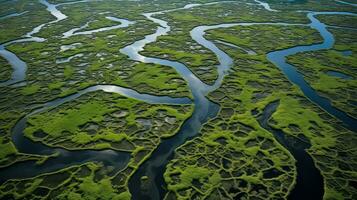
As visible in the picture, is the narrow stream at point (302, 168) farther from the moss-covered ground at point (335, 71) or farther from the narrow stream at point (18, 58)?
the narrow stream at point (18, 58)

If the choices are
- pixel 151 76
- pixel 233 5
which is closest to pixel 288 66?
pixel 151 76

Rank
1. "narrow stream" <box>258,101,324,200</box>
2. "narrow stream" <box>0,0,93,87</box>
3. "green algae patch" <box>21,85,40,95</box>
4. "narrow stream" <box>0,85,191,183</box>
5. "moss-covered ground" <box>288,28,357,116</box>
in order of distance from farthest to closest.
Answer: "narrow stream" <box>0,0,93,87</box> → "green algae patch" <box>21,85,40,95</box> → "moss-covered ground" <box>288,28,357,116</box> → "narrow stream" <box>0,85,191,183</box> → "narrow stream" <box>258,101,324,200</box>

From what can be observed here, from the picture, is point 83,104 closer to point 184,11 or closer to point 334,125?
point 334,125

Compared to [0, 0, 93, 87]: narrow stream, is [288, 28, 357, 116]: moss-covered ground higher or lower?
higher

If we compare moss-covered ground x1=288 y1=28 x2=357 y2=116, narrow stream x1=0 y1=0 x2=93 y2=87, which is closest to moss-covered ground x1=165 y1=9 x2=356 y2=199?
moss-covered ground x1=288 y1=28 x2=357 y2=116

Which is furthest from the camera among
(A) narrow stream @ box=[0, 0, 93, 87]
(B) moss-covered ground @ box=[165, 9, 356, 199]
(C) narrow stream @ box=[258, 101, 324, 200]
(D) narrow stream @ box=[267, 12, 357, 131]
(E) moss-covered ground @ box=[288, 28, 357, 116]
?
(A) narrow stream @ box=[0, 0, 93, 87]

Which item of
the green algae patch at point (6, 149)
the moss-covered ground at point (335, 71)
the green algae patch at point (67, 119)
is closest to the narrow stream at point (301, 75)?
the moss-covered ground at point (335, 71)

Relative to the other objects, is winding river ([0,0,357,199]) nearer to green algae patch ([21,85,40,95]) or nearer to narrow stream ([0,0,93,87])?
narrow stream ([0,0,93,87])

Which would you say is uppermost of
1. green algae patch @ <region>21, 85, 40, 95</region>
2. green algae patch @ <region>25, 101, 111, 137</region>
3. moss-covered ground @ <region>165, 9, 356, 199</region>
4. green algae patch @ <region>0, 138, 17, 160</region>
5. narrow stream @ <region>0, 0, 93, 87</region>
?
moss-covered ground @ <region>165, 9, 356, 199</region>
